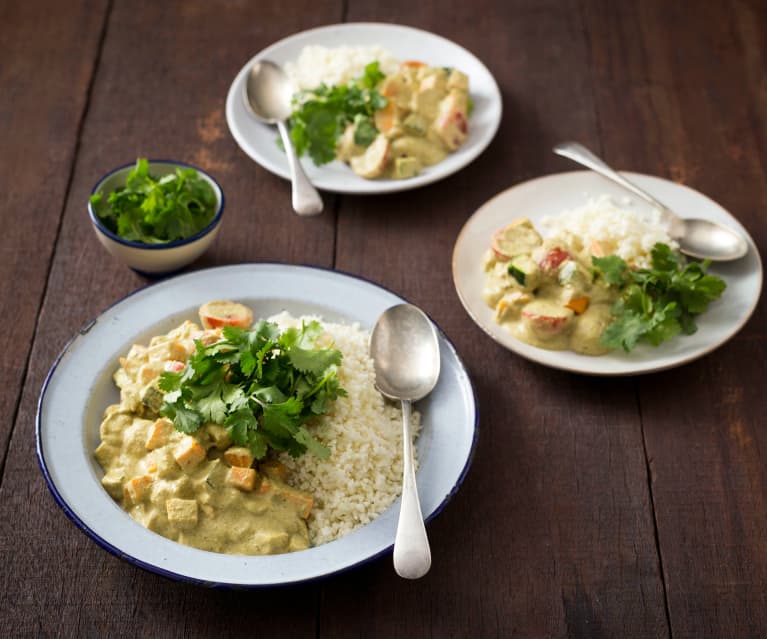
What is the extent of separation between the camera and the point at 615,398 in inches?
95.7

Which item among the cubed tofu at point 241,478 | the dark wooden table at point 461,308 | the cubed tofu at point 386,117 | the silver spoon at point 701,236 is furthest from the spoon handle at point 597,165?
the cubed tofu at point 241,478

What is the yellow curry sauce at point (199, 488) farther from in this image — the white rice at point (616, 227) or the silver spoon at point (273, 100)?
the white rice at point (616, 227)

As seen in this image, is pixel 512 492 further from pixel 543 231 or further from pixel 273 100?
pixel 273 100

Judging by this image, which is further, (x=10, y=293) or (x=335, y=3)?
(x=335, y=3)

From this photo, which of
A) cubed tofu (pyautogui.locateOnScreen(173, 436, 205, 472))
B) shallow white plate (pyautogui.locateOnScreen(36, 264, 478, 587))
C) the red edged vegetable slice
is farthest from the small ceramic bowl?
cubed tofu (pyautogui.locateOnScreen(173, 436, 205, 472))

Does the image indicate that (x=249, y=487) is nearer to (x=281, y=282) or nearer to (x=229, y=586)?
(x=229, y=586)

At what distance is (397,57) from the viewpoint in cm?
329

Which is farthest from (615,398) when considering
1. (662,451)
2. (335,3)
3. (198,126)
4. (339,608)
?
(335,3)

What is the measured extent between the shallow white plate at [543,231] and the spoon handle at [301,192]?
0.43 meters

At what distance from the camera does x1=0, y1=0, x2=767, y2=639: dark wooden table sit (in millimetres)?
2006

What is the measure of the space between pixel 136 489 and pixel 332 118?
1.40 metres

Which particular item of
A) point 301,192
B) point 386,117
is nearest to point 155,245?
point 301,192

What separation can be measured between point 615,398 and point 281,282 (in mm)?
916

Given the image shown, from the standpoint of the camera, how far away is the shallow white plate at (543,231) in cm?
237
